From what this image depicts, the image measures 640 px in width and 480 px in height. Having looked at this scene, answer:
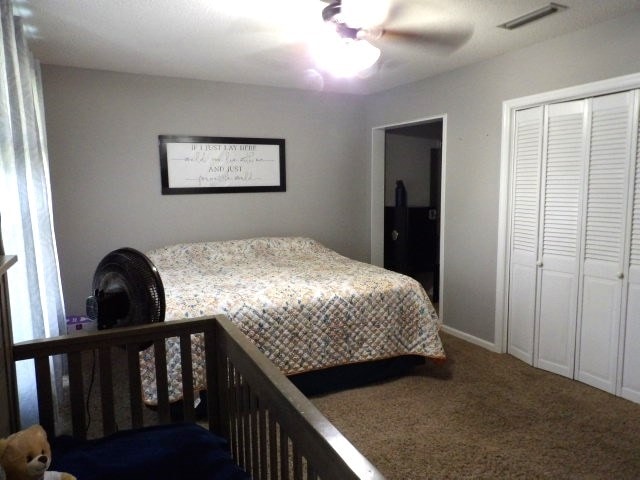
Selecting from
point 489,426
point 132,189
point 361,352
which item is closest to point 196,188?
point 132,189

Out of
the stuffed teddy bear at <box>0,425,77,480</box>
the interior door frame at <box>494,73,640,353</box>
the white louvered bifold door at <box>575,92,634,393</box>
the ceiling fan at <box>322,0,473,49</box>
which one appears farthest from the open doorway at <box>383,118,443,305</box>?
the stuffed teddy bear at <box>0,425,77,480</box>

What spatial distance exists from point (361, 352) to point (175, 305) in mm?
1172

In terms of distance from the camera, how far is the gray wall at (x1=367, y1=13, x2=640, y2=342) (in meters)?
2.83

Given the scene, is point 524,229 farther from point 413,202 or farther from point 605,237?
point 413,202

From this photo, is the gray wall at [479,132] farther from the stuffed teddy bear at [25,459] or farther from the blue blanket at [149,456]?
the stuffed teddy bear at [25,459]

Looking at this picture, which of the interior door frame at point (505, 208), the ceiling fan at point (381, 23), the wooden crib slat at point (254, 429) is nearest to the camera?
the wooden crib slat at point (254, 429)

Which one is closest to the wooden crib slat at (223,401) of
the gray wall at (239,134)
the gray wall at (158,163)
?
the gray wall at (239,134)

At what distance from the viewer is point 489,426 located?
237 centimetres

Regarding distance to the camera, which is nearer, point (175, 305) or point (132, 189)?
point (175, 305)

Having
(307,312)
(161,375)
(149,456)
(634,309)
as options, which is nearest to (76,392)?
(161,375)

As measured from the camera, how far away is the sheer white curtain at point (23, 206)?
1.85 metres

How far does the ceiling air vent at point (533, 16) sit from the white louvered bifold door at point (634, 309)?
2.40 feet

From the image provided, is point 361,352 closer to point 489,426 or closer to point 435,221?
point 489,426

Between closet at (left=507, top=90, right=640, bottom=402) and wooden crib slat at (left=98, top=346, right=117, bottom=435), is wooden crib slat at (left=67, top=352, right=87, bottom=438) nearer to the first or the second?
wooden crib slat at (left=98, top=346, right=117, bottom=435)
